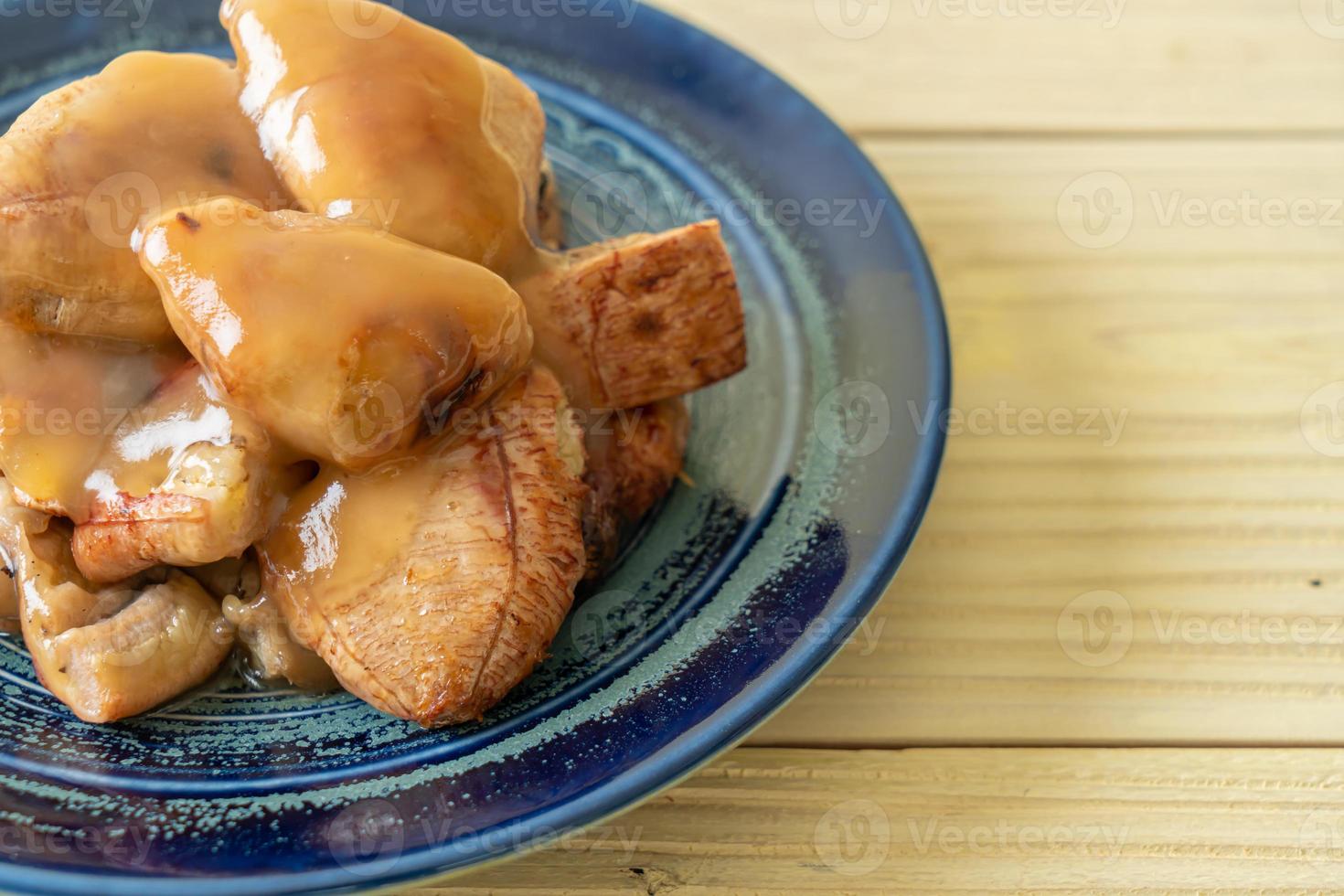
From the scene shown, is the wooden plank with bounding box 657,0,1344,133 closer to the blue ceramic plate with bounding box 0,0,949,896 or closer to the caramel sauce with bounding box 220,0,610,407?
the blue ceramic plate with bounding box 0,0,949,896

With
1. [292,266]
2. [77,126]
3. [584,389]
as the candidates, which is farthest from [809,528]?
[77,126]

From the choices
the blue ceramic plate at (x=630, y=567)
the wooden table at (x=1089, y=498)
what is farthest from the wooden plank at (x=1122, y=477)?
the blue ceramic plate at (x=630, y=567)

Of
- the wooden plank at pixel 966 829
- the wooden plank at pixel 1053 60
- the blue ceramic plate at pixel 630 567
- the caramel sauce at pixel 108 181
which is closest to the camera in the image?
the blue ceramic plate at pixel 630 567

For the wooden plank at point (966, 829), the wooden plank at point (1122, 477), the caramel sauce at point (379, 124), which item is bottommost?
the wooden plank at point (966, 829)

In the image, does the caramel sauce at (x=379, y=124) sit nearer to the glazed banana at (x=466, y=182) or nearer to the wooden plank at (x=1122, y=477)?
the glazed banana at (x=466, y=182)

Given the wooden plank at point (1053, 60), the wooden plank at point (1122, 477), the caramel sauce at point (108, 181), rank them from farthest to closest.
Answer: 1. the wooden plank at point (1053, 60)
2. the wooden plank at point (1122, 477)
3. the caramel sauce at point (108, 181)

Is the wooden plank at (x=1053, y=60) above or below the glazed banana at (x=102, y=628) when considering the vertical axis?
above
